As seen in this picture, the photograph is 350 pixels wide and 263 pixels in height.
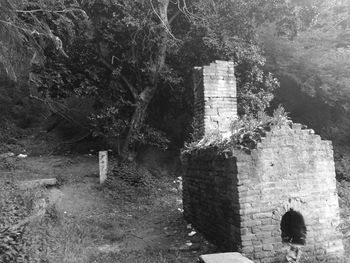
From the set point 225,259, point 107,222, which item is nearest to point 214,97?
point 107,222

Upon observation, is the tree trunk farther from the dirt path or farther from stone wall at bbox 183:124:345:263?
stone wall at bbox 183:124:345:263

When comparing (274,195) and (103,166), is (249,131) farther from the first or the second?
(103,166)

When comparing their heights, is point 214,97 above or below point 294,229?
above

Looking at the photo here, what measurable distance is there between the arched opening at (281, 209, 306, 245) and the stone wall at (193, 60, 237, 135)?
234 cm

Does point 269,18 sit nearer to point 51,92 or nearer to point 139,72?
point 139,72

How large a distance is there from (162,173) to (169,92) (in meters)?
2.99

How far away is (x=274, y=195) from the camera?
17.8 ft

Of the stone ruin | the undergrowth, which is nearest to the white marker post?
the stone ruin

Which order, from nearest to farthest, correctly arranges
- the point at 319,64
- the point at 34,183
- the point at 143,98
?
the point at 34,183, the point at 143,98, the point at 319,64

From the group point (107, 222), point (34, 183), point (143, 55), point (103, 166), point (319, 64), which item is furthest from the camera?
point (319, 64)

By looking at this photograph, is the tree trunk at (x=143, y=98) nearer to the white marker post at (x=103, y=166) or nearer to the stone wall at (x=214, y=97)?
the white marker post at (x=103, y=166)

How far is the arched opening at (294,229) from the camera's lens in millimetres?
5612

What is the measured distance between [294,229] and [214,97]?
3180 mm

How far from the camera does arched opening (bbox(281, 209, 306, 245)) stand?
561cm
